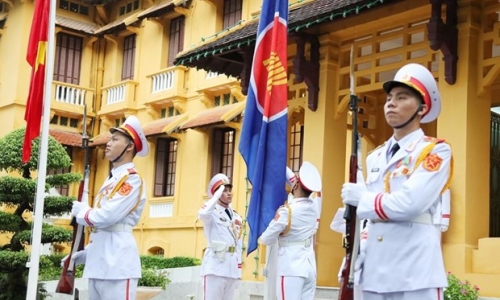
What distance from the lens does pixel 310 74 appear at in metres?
13.8

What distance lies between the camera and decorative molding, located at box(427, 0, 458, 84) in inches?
447

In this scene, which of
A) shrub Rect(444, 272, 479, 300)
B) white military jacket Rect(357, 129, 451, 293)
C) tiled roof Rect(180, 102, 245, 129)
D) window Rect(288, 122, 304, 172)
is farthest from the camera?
tiled roof Rect(180, 102, 245, 129)

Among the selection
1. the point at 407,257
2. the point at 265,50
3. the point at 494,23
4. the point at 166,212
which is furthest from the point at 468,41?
the point at 166,212

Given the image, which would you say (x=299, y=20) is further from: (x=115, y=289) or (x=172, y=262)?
(x=172, y=262)

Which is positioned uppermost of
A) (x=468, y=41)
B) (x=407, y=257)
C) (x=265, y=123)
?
(x=468, y=41)

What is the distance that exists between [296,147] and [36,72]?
9096 mm

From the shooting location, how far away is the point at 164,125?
23.3 m

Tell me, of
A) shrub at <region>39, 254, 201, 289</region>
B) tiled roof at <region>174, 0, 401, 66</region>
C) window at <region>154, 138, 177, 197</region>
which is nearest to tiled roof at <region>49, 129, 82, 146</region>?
window at <region>154, 138, 177, 197</region>

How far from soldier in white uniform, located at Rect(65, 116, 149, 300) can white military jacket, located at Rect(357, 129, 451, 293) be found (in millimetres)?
2895

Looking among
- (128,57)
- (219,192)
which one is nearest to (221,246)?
(219,192)

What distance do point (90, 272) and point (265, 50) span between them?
2820mm

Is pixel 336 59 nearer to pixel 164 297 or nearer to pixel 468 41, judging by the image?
pixel 468 41

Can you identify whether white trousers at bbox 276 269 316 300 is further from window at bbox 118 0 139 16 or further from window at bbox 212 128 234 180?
window at bbox 118 0 139 16

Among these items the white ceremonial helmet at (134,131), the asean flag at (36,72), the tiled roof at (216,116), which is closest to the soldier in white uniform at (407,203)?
the white ceremonial helmet at (134,131)
